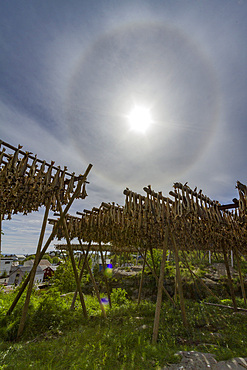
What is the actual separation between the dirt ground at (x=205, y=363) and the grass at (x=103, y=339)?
0.48 ft

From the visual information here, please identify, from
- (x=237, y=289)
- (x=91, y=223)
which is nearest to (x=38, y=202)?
(x=91, y=223)

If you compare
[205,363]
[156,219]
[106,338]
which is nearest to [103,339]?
[106,338]

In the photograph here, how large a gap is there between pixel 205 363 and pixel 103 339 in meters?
2.21

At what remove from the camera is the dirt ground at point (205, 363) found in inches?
120

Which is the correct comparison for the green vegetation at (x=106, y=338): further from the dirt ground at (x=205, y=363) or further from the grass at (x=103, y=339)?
the dirt ground at (x=205, y=363)

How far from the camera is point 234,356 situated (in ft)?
11.4

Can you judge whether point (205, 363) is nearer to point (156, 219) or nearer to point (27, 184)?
point (156, 219)

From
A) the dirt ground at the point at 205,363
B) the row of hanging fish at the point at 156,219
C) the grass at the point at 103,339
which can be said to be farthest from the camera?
the row of hanging fish at the point at 156,219

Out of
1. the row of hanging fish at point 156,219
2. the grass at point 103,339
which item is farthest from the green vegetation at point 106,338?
the row of hanging fish at point 156,219

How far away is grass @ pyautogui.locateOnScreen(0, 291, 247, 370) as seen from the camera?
325 centimetres

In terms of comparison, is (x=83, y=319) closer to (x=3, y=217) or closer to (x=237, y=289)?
(x=3, y=217)

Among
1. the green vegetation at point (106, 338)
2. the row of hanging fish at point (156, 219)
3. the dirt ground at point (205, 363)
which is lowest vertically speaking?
the green vegetation at point (106, 338)

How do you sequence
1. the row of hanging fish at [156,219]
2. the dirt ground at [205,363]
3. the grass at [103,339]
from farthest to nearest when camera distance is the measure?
the row of hanging fish at [156,219] → the grass at [103,339] → the dirt ground at [205,363]

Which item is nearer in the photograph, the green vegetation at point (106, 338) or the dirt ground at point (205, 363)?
the dirt ground at point (205, 363)
